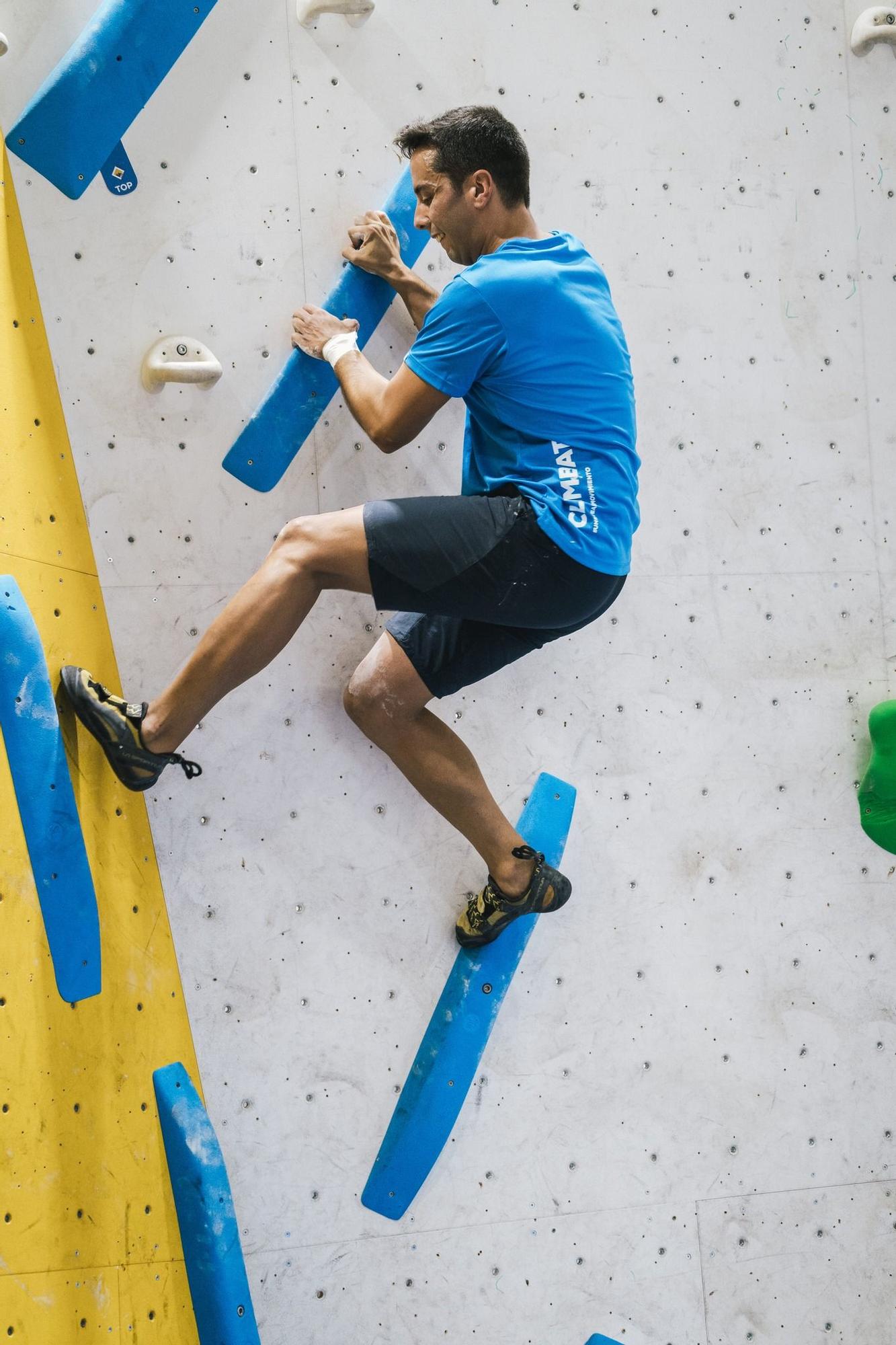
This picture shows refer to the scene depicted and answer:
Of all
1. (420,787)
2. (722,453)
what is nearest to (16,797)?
(420,787)

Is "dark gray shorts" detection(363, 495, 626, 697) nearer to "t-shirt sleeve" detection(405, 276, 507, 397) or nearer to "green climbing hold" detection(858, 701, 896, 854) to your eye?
"t-shirt sleeve" detection(405, 276, 507, 397)

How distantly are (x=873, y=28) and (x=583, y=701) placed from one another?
160 cm

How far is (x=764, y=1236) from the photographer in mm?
2621

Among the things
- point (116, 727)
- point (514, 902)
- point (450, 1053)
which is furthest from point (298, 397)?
point (450, 1053)

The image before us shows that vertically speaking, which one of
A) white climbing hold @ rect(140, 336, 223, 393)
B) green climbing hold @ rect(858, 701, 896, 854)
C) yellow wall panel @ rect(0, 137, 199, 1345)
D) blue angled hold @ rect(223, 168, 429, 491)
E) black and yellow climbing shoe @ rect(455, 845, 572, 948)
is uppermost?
white climbing hold @ rect(140, 336, 223, 393)

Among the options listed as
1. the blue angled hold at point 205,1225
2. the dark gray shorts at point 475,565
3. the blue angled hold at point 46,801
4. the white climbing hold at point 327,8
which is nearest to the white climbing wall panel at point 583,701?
the white climbing hold at point 327,8

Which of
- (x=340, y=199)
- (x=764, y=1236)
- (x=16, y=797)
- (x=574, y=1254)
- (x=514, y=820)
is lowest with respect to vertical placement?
(x=764, y=1236)

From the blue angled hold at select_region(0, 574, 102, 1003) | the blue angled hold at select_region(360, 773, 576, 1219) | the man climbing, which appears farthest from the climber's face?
the blue angled hold at select_region(360, 773, 576, 1219)

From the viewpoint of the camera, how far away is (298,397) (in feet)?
7.69

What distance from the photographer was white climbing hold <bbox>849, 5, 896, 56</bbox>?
272 centimetres

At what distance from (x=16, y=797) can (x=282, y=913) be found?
2.05ft

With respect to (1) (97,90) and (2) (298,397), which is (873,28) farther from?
(1) (97,90)

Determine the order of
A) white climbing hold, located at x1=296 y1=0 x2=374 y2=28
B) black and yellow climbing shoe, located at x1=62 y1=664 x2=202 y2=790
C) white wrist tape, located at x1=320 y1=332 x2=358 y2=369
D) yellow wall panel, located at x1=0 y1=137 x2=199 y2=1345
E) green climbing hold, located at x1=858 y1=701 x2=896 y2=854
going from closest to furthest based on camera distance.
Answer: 1. yellow wall panel, located at x1=0 y1=137 x2=199 y2=1345
2. black and yellow climbing shoe, located at x1=62 y1=664 x2=202 y2=790
3. white wrist tape, located at x1=320 y1=332 x2=358 y2=369
4. white climbing hold, located at x1=296 y1=0 x2=374 y2=28
5. green climbing hold, located at x1=858 y1=701 x2=896 y2=854

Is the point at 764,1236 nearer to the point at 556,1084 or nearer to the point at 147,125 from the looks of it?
the point at 556,1084
